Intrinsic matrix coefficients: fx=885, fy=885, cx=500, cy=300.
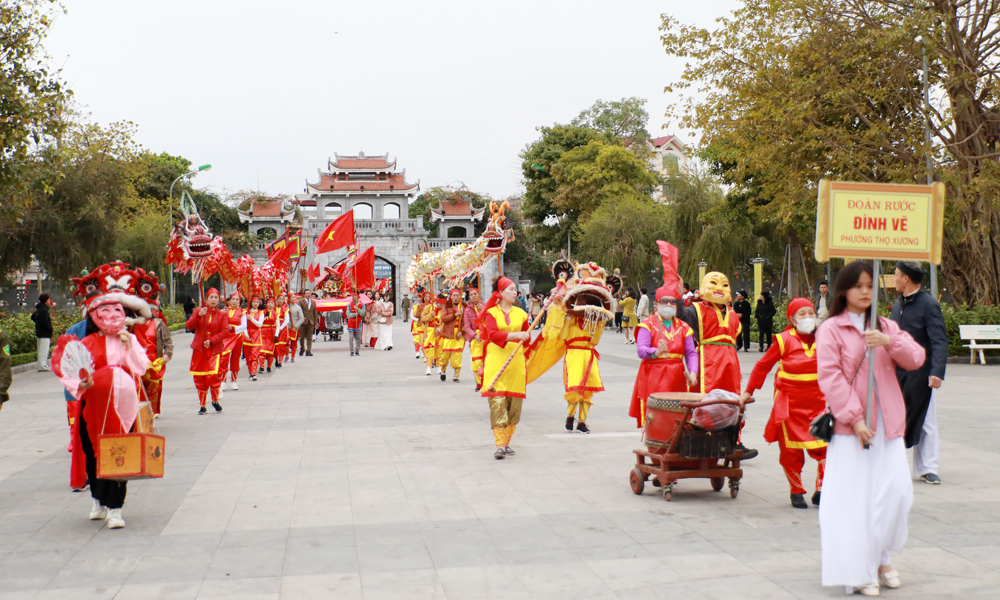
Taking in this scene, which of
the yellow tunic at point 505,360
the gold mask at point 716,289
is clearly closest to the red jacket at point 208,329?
the yellow tunic at point 505,360

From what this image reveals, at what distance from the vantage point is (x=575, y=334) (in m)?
9.39

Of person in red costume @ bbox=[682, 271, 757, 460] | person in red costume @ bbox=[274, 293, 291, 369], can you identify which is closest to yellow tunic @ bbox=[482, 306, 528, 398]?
person in red costume @ bbox=[682, 271, 757, 460]

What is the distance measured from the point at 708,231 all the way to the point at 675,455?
94.0ft

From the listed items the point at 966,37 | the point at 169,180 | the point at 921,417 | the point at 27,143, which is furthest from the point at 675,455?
the point at 169,180

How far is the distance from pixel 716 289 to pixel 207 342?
6.82 meters

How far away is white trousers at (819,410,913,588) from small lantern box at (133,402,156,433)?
4430mm

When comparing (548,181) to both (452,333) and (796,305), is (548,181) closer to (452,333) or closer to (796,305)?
(452,333)

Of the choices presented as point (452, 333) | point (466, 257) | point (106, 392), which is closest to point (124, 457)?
point (106, 392)

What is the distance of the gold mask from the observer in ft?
23.7

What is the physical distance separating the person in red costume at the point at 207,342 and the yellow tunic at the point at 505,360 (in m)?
4.67

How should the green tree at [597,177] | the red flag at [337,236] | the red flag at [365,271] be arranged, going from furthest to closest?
1. the green tree at [597,177]
2. the red flag at [365,271]
3. the red flag at [337,236]

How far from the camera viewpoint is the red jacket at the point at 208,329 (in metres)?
11.3

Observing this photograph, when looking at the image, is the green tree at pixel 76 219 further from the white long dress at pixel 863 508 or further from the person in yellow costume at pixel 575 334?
the white long dress at pixel 863 508

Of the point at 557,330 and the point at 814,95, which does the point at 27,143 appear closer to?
the point at 557,330
